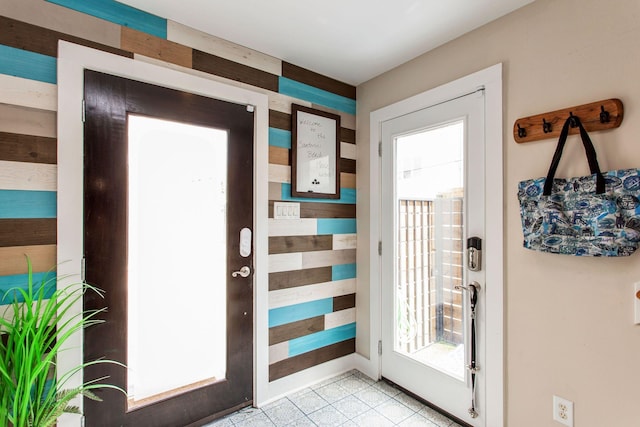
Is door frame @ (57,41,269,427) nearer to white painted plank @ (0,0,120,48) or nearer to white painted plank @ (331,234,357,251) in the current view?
white painted plank @ (0,0,120,48)

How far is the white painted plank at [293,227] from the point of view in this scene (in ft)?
7.35

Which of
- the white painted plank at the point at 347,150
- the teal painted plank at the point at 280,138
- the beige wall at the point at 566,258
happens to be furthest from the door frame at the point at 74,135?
the beige wall at the point at 566,258

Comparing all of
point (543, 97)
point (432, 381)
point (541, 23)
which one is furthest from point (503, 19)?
point (432, 381)

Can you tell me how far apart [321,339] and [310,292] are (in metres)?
0.40

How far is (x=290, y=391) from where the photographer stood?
7.52 feet

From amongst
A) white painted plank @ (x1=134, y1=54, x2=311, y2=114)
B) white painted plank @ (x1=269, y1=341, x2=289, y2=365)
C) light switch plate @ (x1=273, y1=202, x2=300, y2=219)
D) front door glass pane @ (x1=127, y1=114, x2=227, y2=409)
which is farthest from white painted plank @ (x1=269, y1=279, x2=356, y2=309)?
white painted plank @ (x1=134, y1=54, x2=311, y2=114)

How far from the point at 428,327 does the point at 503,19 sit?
193 centimetres

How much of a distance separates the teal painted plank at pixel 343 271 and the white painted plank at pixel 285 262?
34cm

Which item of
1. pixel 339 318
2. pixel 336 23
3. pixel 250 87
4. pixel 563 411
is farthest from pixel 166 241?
pixel 563 411

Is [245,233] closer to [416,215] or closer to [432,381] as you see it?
[416,215]

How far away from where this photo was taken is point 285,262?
2295 mm

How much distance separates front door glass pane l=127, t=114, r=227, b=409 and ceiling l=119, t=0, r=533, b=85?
62 cm

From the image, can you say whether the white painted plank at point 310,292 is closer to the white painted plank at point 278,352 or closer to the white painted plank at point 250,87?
the white painted plank at point 278,352

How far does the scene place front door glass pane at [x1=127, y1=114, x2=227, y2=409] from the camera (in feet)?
5.74
